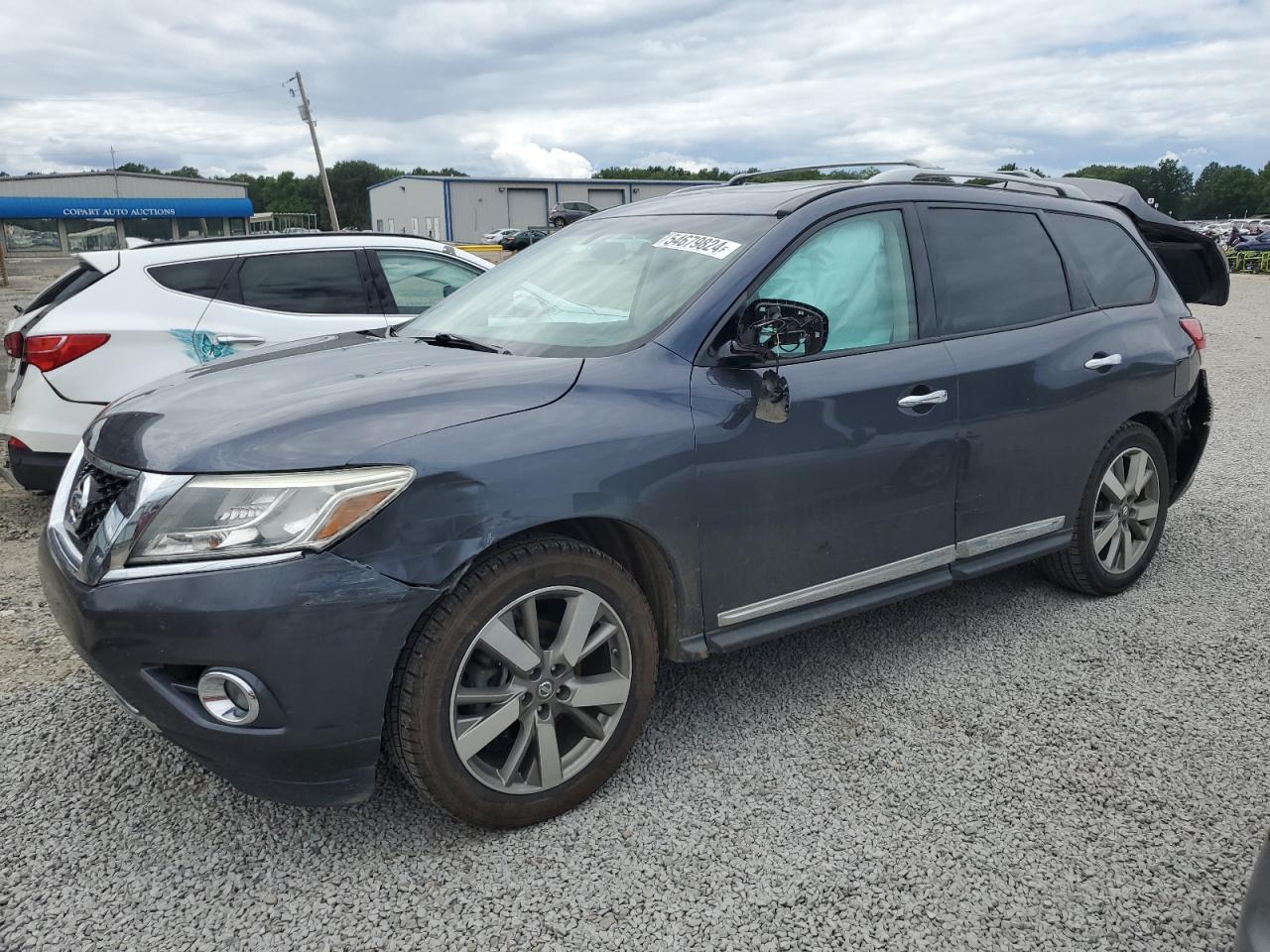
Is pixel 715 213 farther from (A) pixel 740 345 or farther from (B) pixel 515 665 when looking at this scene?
(B) pixel 515 665

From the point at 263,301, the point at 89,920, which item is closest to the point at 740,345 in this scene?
the point at 89,920

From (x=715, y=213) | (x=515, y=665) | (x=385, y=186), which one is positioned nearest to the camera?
(x=515, y=665)

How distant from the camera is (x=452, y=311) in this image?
11.8 ft

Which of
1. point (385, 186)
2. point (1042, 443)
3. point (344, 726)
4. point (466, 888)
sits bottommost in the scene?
point (466, 888)

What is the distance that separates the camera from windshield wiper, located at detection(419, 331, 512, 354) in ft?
9.89

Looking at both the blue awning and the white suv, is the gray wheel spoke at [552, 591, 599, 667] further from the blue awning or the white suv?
the blue awning

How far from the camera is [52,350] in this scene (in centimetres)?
493

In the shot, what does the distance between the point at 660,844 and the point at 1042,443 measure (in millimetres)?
2223

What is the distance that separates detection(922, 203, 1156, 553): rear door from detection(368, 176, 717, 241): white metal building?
53.0 metres

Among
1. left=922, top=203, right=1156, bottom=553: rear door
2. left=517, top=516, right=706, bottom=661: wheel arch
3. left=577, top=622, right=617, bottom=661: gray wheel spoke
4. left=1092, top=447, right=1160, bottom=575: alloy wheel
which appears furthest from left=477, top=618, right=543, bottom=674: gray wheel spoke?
left=1092, top=447, right=1160, bottom=575: alloy wheel

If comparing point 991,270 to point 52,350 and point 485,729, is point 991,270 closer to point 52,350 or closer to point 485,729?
point 485,729

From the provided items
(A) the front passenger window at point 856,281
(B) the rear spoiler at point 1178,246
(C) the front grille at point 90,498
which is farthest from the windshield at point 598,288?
(B) the rear spoiler at point 1178,246

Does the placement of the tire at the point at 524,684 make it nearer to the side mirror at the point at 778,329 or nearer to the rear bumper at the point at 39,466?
the side mirror at the point at 778,329

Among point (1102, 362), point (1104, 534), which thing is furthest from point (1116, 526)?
A: point (1102, 362)
